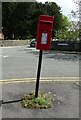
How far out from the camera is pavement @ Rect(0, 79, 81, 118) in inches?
255

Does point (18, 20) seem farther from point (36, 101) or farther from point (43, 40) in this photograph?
point (36, 101)

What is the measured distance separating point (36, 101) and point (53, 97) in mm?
765

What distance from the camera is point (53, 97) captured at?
7781 mm

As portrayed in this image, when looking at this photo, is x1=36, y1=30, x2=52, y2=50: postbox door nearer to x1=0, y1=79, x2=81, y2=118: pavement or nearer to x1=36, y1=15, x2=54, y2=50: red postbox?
x1=36, y1=15, x2=54, y2=50: red postbox

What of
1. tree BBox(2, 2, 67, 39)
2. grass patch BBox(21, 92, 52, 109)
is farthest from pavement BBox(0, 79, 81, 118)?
tree BBox(2, 2, 67, 39)

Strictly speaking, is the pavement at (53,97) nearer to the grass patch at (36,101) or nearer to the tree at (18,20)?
the grass patch at (36,101)

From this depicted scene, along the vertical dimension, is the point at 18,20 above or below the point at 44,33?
above

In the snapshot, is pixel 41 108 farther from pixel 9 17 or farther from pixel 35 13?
pixel 35 13

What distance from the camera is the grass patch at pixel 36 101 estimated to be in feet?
22.8

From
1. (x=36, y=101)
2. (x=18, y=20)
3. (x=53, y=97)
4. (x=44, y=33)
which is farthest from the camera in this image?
(x=18, y=20)

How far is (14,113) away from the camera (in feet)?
21.1

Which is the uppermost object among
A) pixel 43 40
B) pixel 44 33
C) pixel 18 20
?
pixel 18 20

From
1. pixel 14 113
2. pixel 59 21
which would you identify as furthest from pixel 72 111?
pixel 59 21

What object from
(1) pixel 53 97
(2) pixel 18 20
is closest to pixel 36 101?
(1) pixel 53 97
